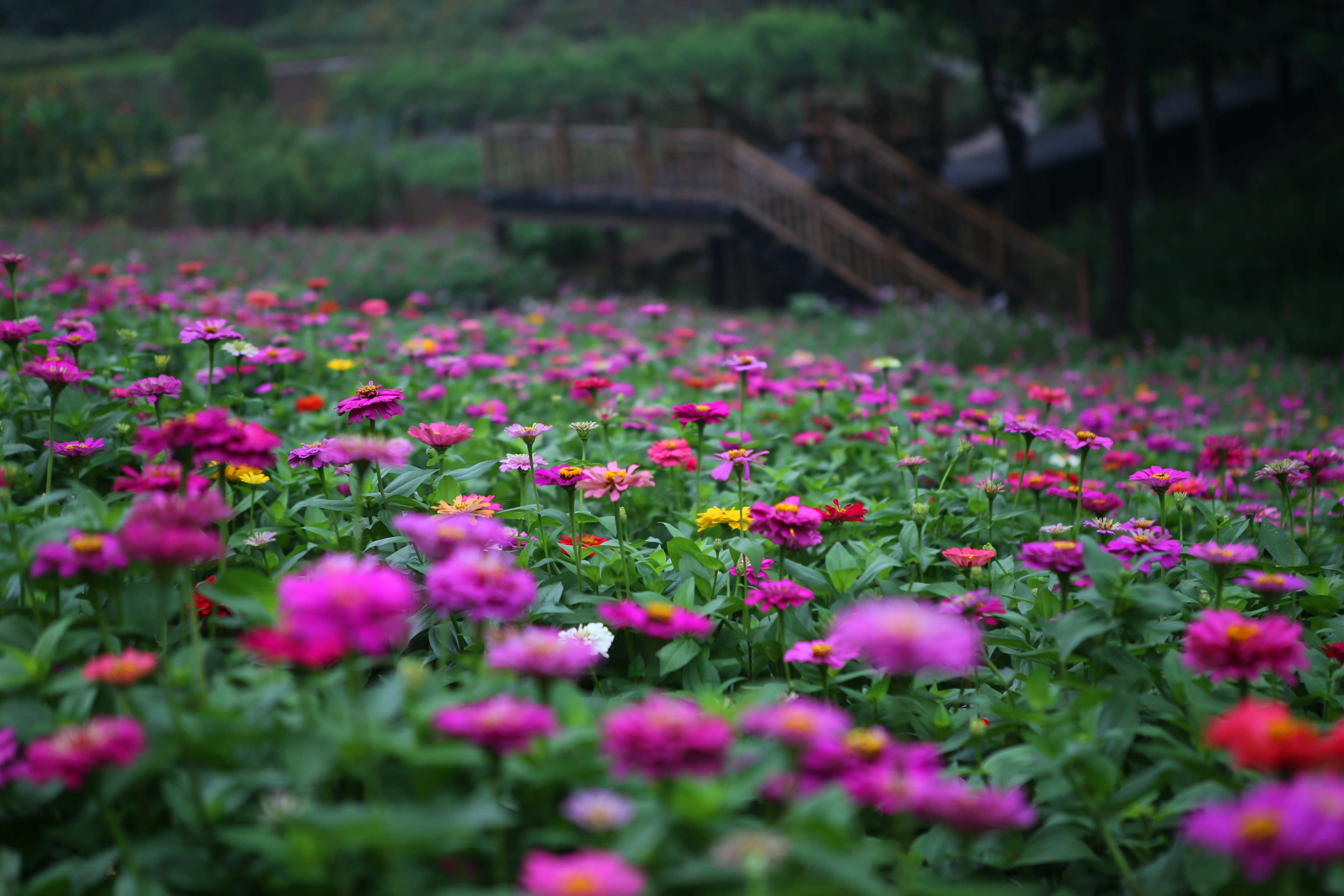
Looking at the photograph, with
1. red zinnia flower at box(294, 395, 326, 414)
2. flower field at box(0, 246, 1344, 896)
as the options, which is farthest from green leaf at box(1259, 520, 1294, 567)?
red zinnia flower at box(294, 395, 326, 414)

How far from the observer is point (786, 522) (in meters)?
1.86

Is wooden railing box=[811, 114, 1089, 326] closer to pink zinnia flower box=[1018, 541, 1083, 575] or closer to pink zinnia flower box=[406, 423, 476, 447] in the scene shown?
pink zinnia flower box=[1018, 541, 1083, 575]

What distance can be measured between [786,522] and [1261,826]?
0.99 metres

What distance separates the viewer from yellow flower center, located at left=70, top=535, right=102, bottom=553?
143cm

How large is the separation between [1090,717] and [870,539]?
1.02 m

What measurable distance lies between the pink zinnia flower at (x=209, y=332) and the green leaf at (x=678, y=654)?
135 centimetres

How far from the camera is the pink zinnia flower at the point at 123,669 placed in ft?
4.17

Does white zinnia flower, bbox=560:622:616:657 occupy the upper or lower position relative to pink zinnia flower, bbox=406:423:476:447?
lower

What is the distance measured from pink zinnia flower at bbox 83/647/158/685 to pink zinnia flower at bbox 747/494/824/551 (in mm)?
1067

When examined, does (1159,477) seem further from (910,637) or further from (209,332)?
(209,332)

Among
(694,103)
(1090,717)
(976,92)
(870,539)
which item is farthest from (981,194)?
(1090,717)

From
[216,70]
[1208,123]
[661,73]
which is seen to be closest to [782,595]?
[1208,123]

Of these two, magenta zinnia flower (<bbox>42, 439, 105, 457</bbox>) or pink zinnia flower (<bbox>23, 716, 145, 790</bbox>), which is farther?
magenta zinnia flower (<bbox>42, 439, 105, 457</bbox>)

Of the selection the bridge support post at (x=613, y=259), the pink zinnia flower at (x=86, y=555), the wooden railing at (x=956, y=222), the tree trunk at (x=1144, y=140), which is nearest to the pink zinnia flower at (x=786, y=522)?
the pink zinnia flower at (x=86, y=555)
